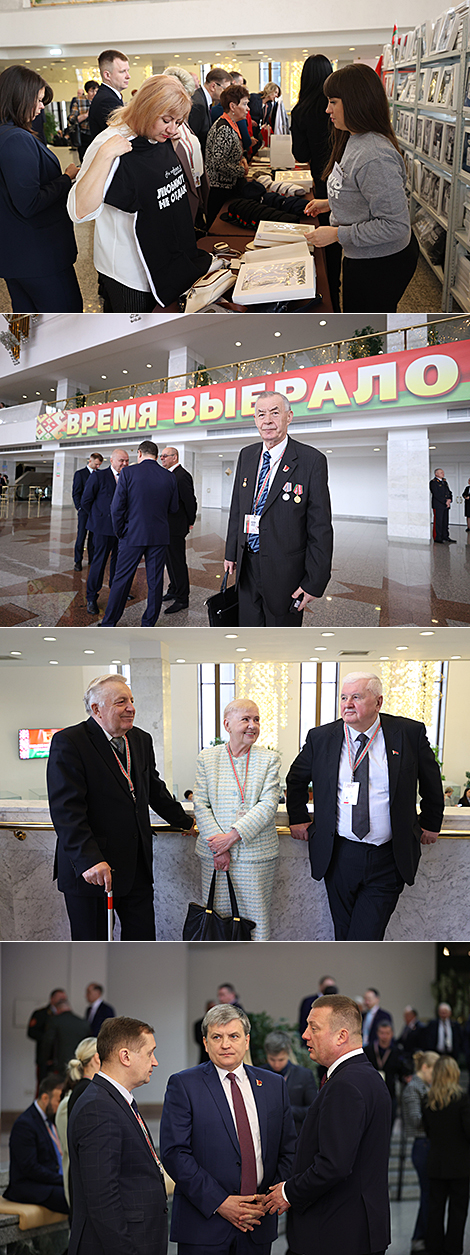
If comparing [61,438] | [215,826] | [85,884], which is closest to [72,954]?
[85,884]

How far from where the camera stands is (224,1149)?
2545mm

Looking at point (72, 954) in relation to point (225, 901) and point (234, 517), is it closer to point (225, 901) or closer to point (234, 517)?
point (225, 901)

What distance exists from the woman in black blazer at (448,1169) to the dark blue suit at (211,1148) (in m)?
→ 0.54

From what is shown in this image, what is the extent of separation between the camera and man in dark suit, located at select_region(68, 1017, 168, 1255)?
2.34 meters

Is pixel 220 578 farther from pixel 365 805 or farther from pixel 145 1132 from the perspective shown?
pixel 145 1132

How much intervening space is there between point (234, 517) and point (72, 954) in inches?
71.2

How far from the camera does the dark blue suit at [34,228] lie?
2965 millimetres

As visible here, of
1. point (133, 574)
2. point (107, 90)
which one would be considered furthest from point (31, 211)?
point (107, 90)

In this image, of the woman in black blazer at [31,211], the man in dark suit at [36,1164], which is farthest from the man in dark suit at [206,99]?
the man in dark suit at [36,1164]

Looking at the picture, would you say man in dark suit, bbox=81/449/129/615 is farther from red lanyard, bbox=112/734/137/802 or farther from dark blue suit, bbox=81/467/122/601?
red lanyard, bbox=112/734/137/802

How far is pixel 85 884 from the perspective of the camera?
286cm

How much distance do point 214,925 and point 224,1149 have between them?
0.77 m

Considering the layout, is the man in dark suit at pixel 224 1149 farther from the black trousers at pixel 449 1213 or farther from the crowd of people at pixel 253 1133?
the black trousers at pixel 449 1213

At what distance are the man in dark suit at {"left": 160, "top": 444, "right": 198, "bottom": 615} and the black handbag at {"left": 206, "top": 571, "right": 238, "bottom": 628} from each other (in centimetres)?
11
